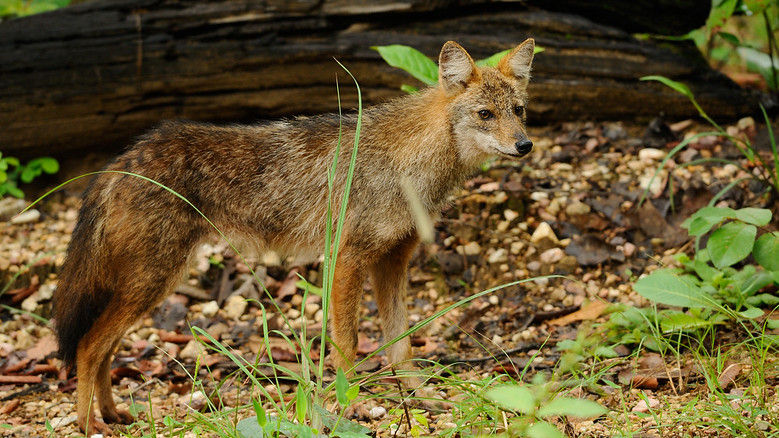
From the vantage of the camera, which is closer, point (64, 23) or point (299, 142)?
point (299, 142)

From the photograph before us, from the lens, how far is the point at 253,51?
7.15 meters

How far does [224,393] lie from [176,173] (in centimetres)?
153

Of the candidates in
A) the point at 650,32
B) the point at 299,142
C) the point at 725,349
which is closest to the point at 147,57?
the point at 299,142

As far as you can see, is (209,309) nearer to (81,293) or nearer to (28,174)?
(81,293)

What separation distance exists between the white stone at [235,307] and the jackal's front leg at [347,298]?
1.67m

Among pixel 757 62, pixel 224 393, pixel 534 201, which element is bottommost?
pixel 224 393

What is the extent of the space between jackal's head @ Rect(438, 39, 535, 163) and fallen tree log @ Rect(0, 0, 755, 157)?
2.16 m

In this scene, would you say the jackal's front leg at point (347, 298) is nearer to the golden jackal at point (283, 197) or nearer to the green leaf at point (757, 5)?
the golden jackal at point (283, 197)

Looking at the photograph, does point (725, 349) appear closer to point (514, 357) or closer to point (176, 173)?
point (514, 357)

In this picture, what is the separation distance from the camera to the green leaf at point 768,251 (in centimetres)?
464

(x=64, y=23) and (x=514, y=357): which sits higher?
(x=64, y=23)

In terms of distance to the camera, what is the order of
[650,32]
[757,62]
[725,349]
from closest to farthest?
[725,349], [650,32], [757,62]

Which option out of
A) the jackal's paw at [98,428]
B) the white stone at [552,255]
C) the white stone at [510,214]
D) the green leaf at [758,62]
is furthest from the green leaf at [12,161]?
the green leaf at [758,62]

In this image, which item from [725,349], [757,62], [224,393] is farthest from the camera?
[757,62]
